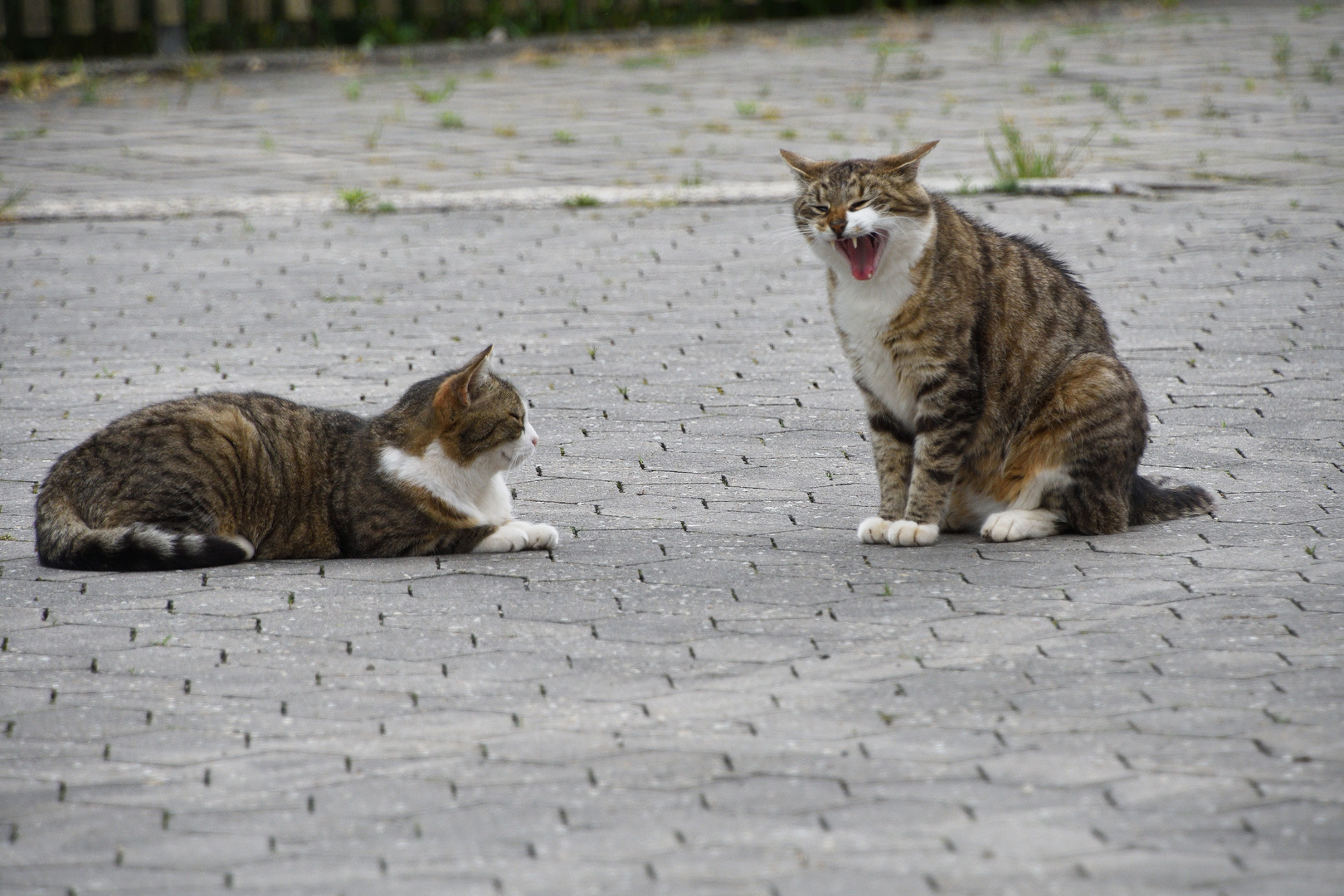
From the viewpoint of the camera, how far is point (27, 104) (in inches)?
583

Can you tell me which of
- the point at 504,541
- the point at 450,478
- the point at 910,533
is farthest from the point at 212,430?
the point at 910,533

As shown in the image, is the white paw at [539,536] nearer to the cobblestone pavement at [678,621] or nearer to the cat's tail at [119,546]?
the cobblestone pavement at [678,621]

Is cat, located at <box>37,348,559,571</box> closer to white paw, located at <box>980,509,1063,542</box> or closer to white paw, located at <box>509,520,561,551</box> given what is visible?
white paw, located at <box>509,520,561,551</box>

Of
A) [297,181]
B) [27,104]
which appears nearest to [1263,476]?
[297,181]

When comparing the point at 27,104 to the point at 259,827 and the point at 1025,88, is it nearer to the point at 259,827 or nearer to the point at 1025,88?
the point at 1025,88

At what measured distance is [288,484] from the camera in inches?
232

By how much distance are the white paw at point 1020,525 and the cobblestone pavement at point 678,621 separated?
0.08 metres

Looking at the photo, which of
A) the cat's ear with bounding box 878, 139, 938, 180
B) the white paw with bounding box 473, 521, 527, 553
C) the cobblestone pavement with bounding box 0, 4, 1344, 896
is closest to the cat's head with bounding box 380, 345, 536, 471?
the white paw with bounding box 473, 521, 527, 553

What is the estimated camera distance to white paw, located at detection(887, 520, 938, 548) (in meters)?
5.83

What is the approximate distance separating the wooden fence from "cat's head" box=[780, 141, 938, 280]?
1210 centimetres

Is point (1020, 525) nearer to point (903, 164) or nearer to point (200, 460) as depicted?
point (903, 164)

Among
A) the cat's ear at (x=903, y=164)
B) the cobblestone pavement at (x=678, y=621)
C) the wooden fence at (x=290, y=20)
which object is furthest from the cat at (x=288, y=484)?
the wooden fence at (x=290, y=20)

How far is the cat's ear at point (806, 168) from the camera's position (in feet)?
19.8

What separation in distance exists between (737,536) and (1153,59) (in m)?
11.3
